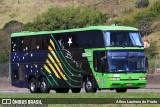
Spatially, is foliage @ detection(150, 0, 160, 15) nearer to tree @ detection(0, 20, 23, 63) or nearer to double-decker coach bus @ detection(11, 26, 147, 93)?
tree @ detection(0, 20, 23, 63)

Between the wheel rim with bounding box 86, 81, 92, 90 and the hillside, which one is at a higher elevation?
the wheel rim with bounding box 86, 81, 92, 90

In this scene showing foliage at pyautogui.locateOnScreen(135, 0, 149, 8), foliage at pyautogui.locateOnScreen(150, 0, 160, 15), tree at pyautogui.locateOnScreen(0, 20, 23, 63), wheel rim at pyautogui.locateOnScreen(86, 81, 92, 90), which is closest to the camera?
wheel rim at pyautogui.locateOnScreen(86, 81, 92, 90)

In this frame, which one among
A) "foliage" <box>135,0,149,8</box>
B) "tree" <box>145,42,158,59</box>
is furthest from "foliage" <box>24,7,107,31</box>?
"tree" <box>145,42,158,59</box>

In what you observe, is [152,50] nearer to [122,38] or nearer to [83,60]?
[83,60]

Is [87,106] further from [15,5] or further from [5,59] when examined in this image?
[15,5]

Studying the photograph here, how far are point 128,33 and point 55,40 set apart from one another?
16.1 feet

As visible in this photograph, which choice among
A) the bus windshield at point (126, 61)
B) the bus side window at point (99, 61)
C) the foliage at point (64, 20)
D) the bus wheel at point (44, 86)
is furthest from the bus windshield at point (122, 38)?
the foliage at point (64, 20)

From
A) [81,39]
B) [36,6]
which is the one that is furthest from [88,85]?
[36,6]

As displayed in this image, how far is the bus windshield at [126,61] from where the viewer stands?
3512 centimetres

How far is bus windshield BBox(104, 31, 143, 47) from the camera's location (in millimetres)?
35344

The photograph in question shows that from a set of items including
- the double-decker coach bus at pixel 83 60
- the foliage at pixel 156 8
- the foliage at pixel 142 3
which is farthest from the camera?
the foliage at pixel 142 3

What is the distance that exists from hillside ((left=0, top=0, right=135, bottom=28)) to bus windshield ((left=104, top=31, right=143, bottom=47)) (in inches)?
2782

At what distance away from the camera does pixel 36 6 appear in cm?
11638

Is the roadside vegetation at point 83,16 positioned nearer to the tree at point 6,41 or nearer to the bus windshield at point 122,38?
the tree at point 6,41
